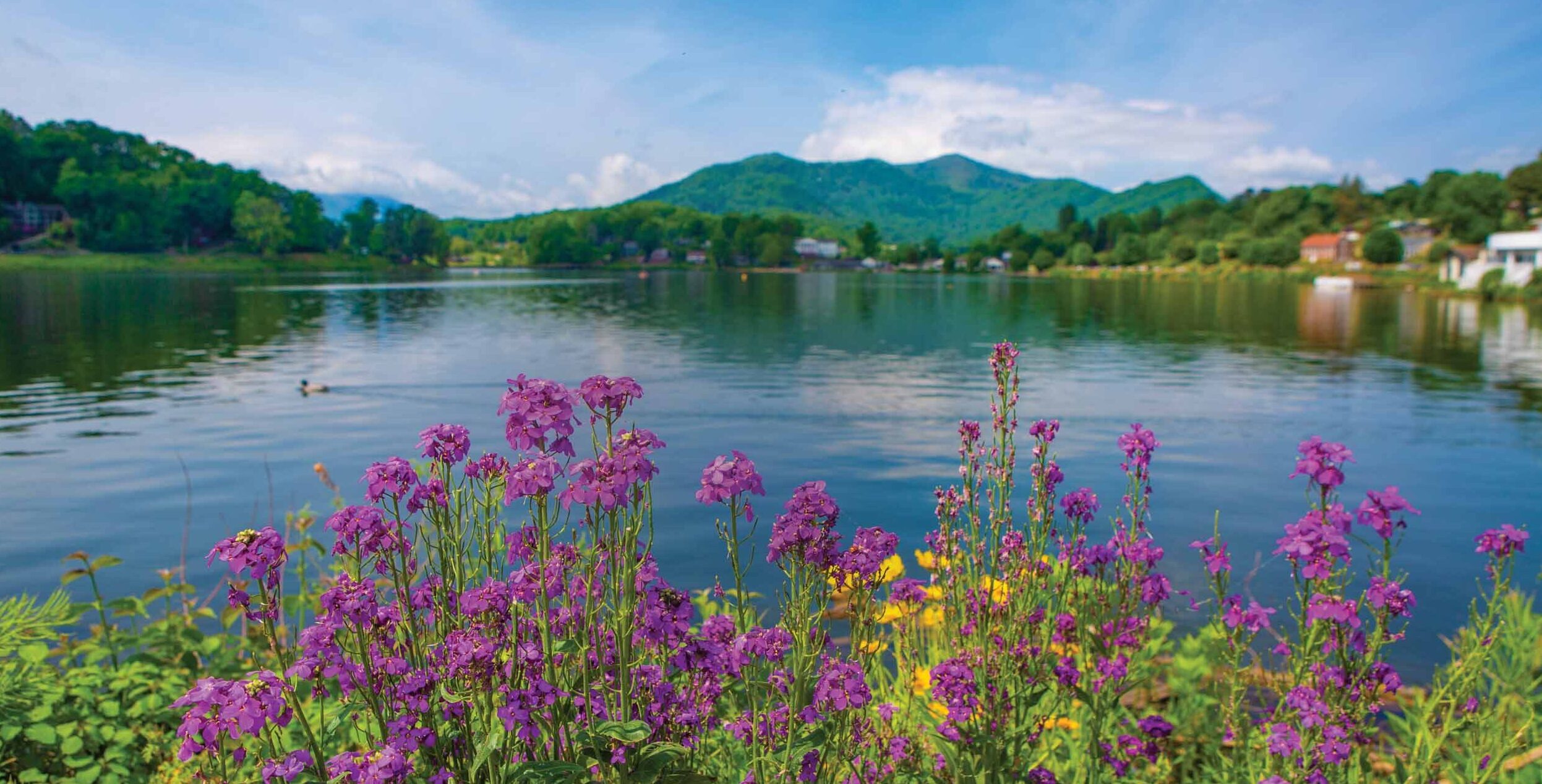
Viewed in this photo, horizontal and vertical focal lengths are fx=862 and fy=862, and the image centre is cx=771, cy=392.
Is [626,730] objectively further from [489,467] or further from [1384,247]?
[1384,247]

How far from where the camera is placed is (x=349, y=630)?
10.2 ft

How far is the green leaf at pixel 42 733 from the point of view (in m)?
4.39

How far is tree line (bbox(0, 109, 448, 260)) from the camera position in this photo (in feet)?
466

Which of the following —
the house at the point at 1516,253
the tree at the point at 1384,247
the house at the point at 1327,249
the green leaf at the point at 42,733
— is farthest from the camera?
the house at the point at 1327,249

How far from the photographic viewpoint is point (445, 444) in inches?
120

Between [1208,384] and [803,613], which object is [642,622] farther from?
[1208,384]

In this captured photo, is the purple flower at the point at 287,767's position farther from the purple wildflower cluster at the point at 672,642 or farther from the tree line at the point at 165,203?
the tree line at the point at 165,203

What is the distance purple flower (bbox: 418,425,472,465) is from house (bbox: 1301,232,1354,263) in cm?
15785

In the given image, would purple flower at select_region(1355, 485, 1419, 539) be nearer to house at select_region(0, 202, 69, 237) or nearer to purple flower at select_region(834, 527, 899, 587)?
purple flower at select_region(834, 527, 899, 587)

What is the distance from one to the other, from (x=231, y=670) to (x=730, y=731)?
385cm

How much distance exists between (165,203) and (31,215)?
19723 millimetres

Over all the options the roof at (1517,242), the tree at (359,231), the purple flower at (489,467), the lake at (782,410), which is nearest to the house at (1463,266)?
the roof at (1517,242)

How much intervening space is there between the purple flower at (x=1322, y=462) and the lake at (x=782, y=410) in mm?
5928

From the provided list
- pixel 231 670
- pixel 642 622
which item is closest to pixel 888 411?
pixel 231 670
